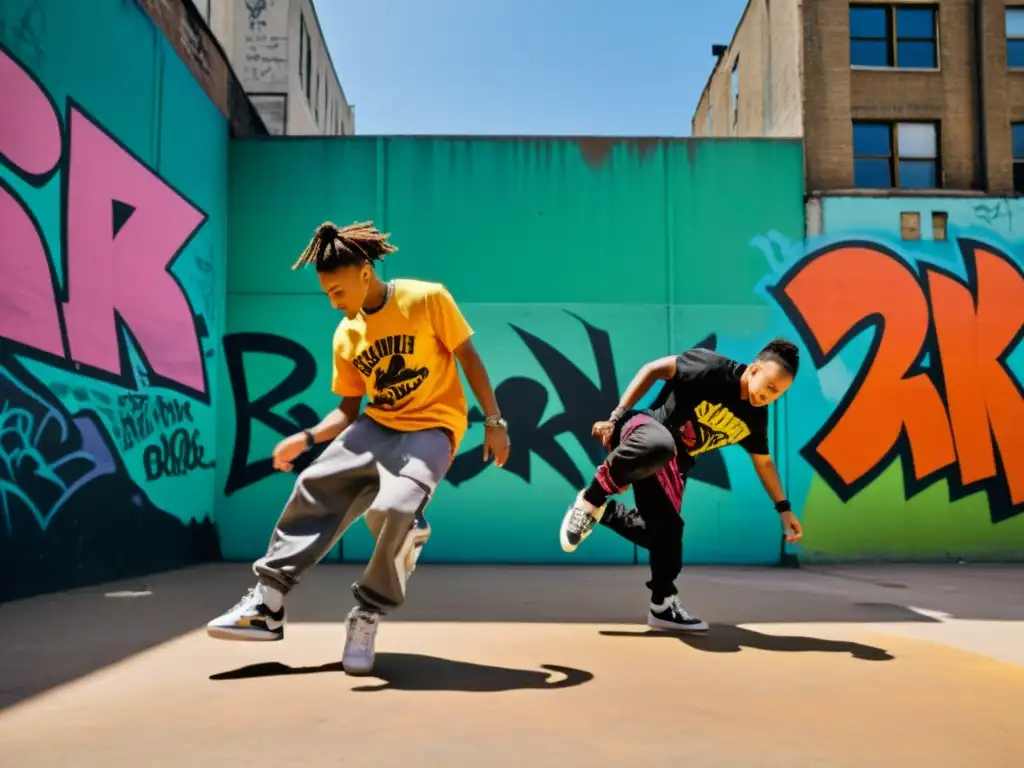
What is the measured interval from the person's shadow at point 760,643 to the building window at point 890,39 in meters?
11.0

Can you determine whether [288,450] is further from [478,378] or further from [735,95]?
[735,95]

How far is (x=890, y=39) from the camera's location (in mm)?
13406

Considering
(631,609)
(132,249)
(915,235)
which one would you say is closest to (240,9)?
(132,249)

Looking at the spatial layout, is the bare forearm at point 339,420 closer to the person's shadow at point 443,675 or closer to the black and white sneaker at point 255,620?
the black and white sneaker at point 255,620

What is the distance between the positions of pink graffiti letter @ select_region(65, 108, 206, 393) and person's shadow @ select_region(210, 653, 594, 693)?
13.4 feet

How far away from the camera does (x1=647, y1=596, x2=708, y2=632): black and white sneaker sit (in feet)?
16.0

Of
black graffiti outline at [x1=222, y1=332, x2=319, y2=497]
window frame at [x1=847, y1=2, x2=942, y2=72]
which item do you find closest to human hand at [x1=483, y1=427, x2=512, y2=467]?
black graffiti outline at [x1=222, y1=332, x2=319, y2=497]

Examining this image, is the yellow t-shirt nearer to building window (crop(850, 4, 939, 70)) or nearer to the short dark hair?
the short dark hair

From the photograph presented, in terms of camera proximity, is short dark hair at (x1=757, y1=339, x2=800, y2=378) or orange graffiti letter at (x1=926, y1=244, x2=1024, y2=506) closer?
short dark hair at (x1=757, y1=339, x2=800, y2=378)

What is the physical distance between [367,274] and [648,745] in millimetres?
2074

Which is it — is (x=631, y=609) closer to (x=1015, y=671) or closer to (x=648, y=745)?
(x=1015, y=671)

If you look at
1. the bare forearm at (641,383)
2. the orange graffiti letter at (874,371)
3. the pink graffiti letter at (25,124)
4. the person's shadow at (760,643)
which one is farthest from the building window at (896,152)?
the pink graffiti letter at (25,124)

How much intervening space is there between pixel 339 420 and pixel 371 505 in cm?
58

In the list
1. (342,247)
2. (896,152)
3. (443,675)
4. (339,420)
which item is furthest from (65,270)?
(896,152)
